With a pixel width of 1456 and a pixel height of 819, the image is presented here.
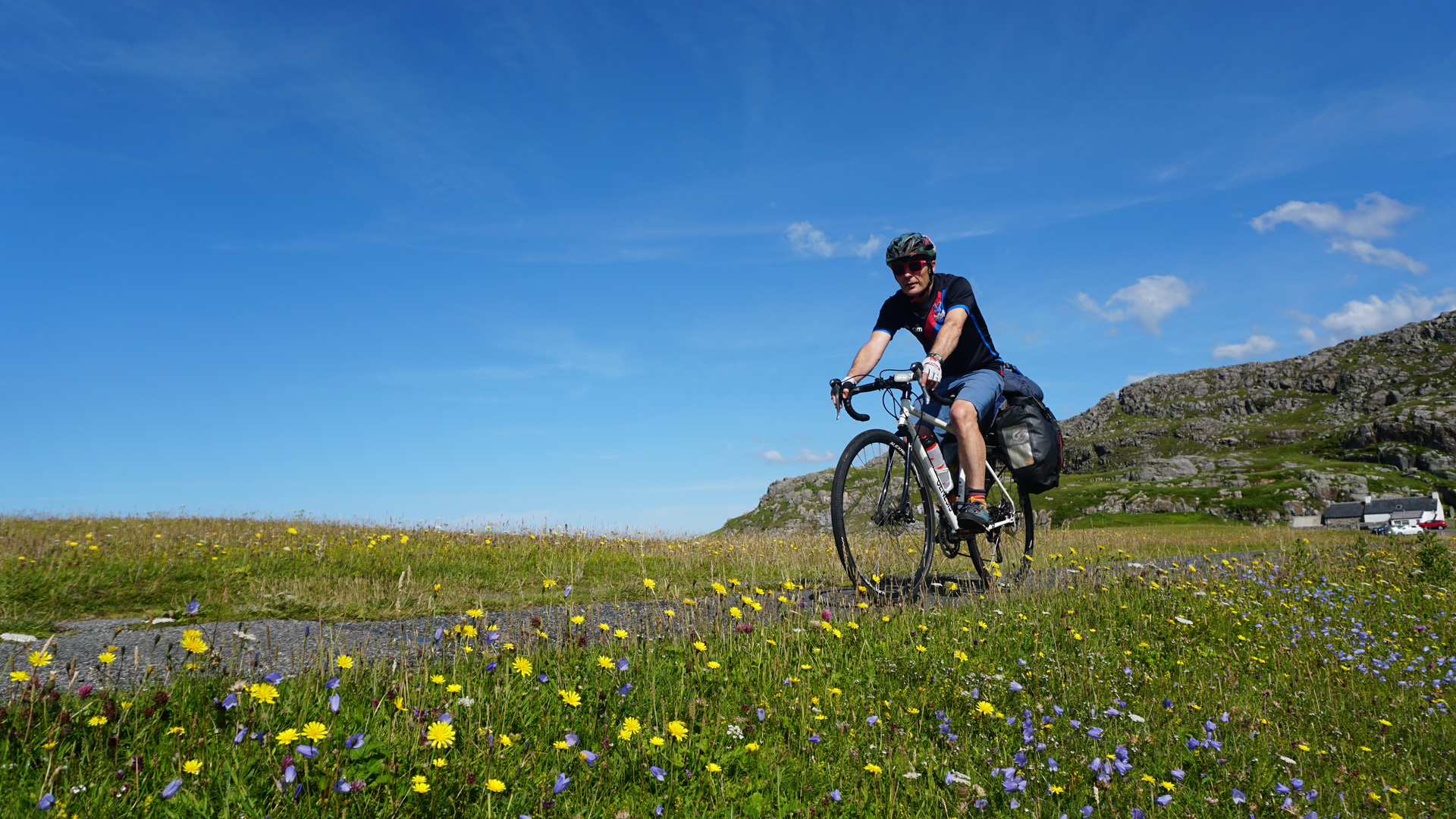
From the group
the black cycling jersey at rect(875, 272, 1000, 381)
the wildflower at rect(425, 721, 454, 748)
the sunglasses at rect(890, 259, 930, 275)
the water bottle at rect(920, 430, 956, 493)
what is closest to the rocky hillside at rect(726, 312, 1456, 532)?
the black cycling jersey at rect(875, 272, 1000, 381)

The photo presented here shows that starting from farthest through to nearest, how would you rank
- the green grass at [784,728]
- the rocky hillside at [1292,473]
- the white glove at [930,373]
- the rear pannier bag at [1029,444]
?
1. the rocky hillside at [1292,473]
2. the rear pannier bag at [1029,444]
3. the white glove at [930,373]
4. the green grass at [784,728]

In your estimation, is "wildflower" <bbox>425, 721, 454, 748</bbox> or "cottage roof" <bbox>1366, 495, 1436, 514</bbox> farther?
"cottage roof" <bbox>1366, 495, 1436, 514</bbox>

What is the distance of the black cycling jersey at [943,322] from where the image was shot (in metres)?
7.56

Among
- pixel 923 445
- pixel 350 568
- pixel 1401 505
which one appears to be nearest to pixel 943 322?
pixel 923 445

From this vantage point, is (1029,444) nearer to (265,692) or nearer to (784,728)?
(784,728)

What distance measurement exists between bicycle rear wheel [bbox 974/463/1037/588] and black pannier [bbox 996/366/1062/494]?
41cm

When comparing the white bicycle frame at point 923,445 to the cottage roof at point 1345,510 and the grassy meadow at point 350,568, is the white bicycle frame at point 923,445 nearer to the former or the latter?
the grassy meadow at point 350,568

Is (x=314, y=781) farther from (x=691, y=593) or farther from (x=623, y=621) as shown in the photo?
(x=691, y=593)

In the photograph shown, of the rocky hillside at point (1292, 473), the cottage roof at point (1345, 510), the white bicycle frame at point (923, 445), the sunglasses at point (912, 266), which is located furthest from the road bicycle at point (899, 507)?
the cottage roof at point (1345, 510)

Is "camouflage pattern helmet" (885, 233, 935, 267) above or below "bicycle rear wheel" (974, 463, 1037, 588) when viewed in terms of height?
above

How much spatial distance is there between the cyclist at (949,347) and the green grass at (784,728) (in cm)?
195

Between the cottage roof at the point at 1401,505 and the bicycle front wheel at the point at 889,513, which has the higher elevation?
the bicycle front wheel at the point at 889,513

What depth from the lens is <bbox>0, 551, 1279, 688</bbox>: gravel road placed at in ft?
12.3

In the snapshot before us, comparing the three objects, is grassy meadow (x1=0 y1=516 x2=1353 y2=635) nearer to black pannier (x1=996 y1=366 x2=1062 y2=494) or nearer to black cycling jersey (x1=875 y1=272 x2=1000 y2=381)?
black pannier (x1=996 y1=366 x2=1062 y2=494)
